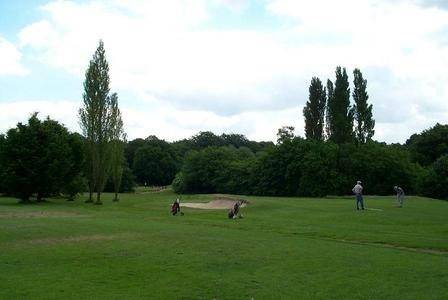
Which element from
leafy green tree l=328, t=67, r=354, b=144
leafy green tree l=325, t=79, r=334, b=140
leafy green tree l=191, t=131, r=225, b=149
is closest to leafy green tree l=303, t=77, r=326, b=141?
leafy green tree l=325, t=79, r=334, b=140

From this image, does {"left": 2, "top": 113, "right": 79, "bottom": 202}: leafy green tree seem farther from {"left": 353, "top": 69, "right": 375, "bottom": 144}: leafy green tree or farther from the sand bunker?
{"left": 353, "top": 69, "right": 375, "bottom": 144}: leafy green tree

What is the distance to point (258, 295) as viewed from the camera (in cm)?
1114

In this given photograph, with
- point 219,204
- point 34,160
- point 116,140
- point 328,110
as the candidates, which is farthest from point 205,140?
point 34,160

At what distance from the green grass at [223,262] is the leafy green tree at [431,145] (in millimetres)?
67554

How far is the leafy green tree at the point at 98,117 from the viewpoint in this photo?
56.8 m

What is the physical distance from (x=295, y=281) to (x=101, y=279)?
4.71 meters

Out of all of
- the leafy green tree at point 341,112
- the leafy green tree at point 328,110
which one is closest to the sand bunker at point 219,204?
the leafy green tree at point 341,112

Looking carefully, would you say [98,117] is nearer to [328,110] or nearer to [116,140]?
[116,140]

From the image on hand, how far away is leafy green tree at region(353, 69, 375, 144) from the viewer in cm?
7012

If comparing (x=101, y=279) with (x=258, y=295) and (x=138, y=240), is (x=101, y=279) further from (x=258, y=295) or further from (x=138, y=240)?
(x=138, y=240)

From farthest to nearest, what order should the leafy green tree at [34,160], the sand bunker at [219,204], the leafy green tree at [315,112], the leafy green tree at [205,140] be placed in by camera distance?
1. the leafy green tree at [205,140]
2. the leafy green tree at [315,112]
3. the sand bunker at [219,204]
4. the leafy green tree at [34,160]

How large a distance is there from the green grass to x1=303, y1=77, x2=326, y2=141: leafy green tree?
49580 millimetres

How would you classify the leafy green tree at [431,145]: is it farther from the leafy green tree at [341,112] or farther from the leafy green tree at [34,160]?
the leafy green tree at [34,160]

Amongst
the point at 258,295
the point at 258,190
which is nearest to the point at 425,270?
the point at 258,295
